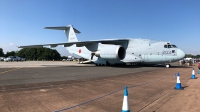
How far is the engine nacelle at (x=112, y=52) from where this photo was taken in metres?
21.3

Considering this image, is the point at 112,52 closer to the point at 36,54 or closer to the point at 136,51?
the point at 136,51

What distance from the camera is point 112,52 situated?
2155 cm

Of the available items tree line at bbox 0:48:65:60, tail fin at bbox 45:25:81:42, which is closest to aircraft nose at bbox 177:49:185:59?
tail fin at bbox 45:25:81:42

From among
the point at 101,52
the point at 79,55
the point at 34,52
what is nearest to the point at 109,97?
the point at 101,52

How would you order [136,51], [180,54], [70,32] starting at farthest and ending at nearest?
[70,32] → [136,51] → [180,54]

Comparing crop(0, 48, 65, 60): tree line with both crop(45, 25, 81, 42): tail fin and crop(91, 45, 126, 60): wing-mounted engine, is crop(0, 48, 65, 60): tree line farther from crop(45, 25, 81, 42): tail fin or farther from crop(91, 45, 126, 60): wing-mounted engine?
crop(91, 45, 126, 60): wing-mounted engine

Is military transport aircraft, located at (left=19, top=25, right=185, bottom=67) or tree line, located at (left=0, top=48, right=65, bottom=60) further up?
tree line, located at (left=0, top=48, right=65, bottom=60)

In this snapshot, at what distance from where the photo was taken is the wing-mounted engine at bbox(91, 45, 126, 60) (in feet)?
70.0

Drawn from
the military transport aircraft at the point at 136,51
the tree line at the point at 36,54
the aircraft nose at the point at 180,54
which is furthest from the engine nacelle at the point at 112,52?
the tree line at the point at 36,54

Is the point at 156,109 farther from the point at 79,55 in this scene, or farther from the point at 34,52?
the point at 34,52

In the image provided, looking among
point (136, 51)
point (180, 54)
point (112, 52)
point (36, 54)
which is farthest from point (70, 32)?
point (36, 54)

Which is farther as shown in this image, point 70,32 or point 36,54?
point 36,54

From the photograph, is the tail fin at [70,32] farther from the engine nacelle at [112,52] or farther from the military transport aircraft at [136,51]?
the engine nacelle at [112,52]

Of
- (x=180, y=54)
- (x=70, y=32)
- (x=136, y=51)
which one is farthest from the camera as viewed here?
(x=70, y=32)
